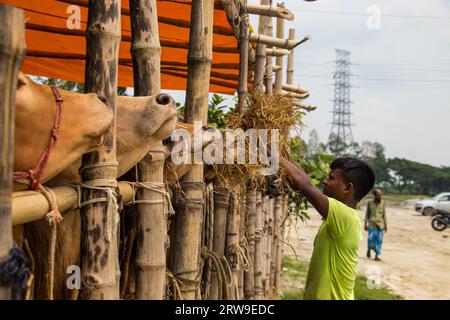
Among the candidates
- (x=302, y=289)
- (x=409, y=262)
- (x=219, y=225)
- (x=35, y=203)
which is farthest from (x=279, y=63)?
(x=409, y=262)

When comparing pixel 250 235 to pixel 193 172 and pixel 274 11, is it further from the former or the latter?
pixel 193 172

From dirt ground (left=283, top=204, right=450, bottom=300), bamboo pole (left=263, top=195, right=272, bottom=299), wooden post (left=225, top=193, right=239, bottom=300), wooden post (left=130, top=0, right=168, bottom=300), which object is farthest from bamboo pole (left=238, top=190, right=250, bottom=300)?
wooden post (left=130, top=0, right=168, bottom=300)

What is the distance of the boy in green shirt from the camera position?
9.79 ft

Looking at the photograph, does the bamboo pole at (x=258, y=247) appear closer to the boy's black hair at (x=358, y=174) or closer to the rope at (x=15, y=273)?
the boy's black hair at (x=358, y=174)

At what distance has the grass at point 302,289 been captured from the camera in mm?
8613

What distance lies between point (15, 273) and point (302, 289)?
868cm

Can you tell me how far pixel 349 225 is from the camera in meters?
2.98

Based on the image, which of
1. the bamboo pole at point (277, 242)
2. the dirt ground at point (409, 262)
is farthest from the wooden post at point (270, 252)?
the dirt ground at point (409, 262)

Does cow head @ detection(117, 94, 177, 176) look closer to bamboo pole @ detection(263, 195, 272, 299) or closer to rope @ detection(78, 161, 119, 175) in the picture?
rope @ detection(78, 161, 119, 175)

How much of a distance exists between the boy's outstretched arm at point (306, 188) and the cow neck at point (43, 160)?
1800mm

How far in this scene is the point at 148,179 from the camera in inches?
86.8

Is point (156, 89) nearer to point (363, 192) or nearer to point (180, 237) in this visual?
point (180, 237)

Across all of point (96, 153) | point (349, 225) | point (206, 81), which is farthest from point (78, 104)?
point (349, 225)

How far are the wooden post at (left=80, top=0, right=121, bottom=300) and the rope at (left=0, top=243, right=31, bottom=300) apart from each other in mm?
548
